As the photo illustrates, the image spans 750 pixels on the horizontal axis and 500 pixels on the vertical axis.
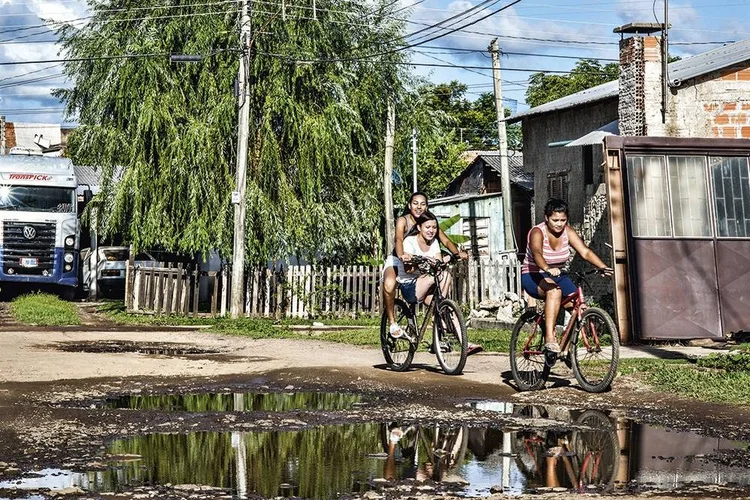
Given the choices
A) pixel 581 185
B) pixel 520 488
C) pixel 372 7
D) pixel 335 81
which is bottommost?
pixel 520 488

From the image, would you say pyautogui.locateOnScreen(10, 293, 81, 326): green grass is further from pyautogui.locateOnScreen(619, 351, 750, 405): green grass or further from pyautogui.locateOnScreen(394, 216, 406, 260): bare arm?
pyautogui.locateOnScreen(619, 351, 750, 405): green grass

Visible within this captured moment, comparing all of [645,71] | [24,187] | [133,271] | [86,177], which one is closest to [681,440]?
[645,71]

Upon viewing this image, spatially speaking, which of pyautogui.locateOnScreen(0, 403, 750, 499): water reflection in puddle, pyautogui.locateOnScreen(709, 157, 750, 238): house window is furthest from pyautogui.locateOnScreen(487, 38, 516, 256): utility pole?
pyautogui.locateOnScreen(0, 403, 750, 499): water reflection in puddle

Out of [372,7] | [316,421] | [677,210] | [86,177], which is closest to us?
[316,421]

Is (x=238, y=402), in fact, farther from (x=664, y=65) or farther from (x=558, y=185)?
(x=558, y=185)

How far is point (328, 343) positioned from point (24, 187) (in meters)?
19.2

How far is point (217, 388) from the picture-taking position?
1158cm

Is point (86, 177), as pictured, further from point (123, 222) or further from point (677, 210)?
point (677, 210)

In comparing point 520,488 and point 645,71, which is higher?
point 645,71

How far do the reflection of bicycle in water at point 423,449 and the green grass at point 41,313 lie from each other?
50.7 ft

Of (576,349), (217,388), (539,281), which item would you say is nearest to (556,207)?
(539,281)

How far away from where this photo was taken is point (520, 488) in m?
6.58

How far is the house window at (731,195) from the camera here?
17.5m

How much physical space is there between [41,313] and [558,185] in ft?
48.3
